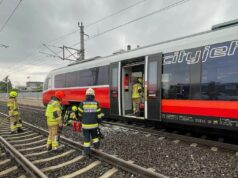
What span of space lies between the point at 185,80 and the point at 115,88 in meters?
3.73

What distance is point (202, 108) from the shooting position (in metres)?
7.32

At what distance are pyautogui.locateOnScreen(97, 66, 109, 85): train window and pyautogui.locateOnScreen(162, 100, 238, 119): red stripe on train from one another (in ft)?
12.6

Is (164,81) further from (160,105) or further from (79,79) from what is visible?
(79,79)

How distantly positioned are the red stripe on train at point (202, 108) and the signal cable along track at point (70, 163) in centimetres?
294

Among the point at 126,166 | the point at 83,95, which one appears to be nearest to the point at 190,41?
the point at 126,166

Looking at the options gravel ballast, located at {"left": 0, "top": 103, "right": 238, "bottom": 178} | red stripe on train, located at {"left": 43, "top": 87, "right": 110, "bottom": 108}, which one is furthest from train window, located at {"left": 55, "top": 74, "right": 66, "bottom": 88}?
gravel ballast, located at {"left": 0, "top": 103, "right": 238, "bottom": 178}

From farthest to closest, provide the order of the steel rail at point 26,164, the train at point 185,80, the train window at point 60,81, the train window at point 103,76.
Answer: the train window at point 60,81
the train window at point 103,76
the train at point 185,80
the steel rail at point 26,164

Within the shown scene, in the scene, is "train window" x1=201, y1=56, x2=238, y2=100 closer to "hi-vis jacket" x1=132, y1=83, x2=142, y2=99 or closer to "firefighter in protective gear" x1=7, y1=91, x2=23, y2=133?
"hi-vis jacket" x1=132, y1=83, x2=142, y2=99

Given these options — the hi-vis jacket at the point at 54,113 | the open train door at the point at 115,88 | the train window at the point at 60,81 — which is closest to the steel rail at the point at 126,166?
the hi-vis jacket at the point at 54,113

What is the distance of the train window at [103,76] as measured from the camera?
11.6 metres

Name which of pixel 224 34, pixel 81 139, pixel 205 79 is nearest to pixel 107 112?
pixel 81 139

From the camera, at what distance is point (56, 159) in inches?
248

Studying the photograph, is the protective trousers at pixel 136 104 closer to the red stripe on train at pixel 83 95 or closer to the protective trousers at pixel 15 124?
the red stripe on train at pixel 83 95

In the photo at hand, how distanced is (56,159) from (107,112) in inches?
208
